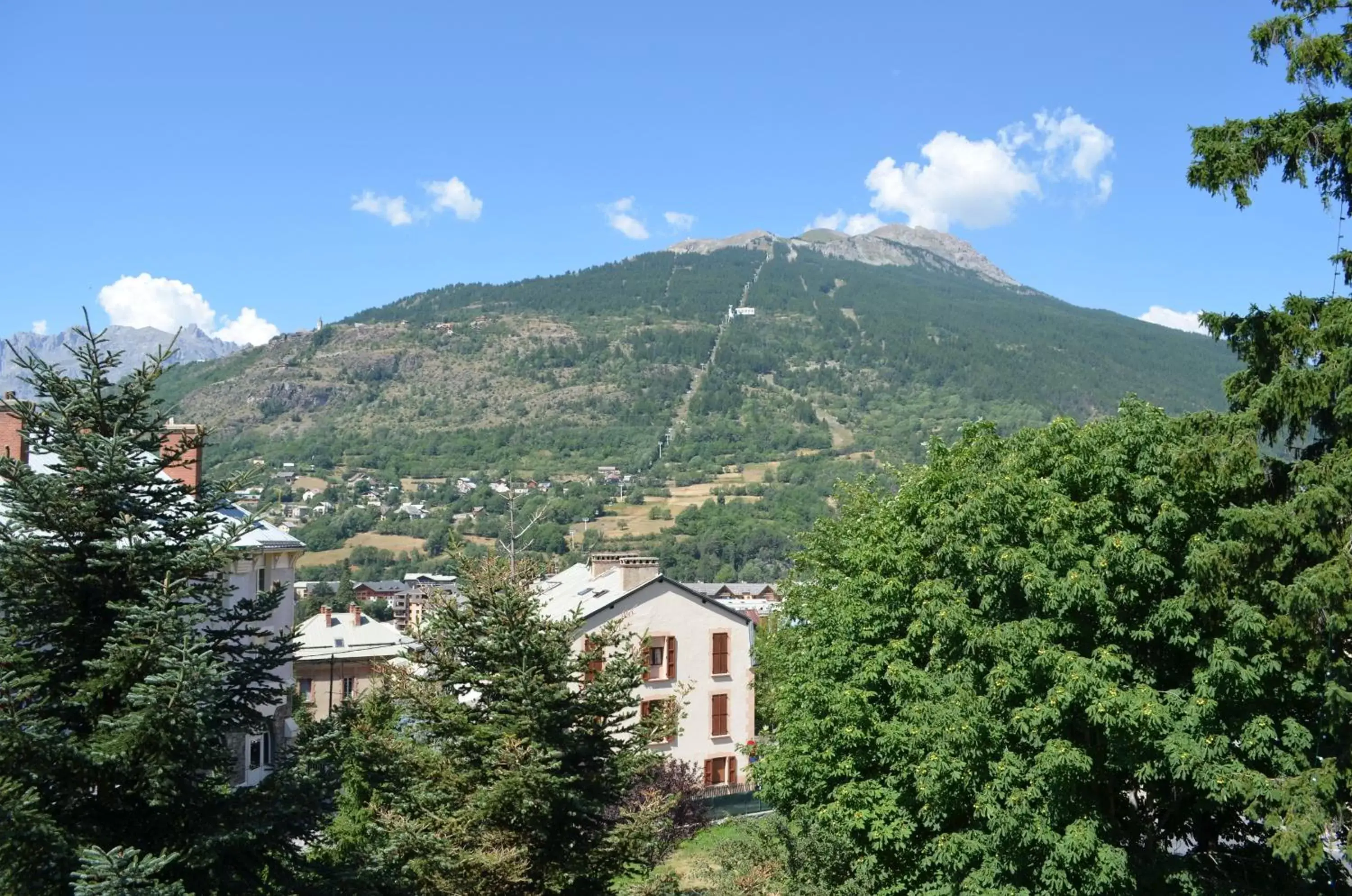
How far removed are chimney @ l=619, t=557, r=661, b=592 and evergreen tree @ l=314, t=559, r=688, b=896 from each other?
942 inches

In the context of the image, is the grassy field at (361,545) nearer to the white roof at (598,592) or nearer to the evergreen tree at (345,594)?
the evergreen tree at (345,594)

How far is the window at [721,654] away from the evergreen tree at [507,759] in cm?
2413

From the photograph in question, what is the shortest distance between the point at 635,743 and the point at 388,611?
101 meters

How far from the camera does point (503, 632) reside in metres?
14.2

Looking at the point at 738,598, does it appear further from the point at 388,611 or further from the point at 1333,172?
the point at 1333,172

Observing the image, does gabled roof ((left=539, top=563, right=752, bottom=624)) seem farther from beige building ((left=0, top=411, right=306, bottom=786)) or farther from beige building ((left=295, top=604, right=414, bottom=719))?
beige building ((left=0, top=411, right=306, bottom=786))

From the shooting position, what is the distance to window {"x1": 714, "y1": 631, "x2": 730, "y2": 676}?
39.5 m

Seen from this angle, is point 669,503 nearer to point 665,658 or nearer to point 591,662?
point 665,658

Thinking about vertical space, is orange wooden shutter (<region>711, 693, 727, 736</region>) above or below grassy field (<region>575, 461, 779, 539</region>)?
below

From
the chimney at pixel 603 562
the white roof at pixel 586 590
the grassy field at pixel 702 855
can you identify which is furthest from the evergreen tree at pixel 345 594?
the grassy field at pixel 702 855

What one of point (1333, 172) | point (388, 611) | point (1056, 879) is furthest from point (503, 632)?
point (388, 611)

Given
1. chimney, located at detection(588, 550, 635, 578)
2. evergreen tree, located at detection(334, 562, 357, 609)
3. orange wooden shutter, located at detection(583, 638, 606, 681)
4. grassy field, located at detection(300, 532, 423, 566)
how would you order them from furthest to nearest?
grassy field, located at detection(300, 532, 423, 566) → evergreen tree, located at detection(334, 562, 357, 609) → chimney, located at detection(588, 550, 635, 578) → orange wooden shutter, located at detection(583, 638, 606, 681)

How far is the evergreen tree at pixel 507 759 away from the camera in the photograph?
1311 cm

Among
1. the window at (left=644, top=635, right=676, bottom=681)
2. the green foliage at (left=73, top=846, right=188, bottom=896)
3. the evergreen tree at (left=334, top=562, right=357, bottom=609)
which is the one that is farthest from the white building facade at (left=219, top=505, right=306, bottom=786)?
the evergreen tree at (left=334, top=562, right=357, bottom=609)
